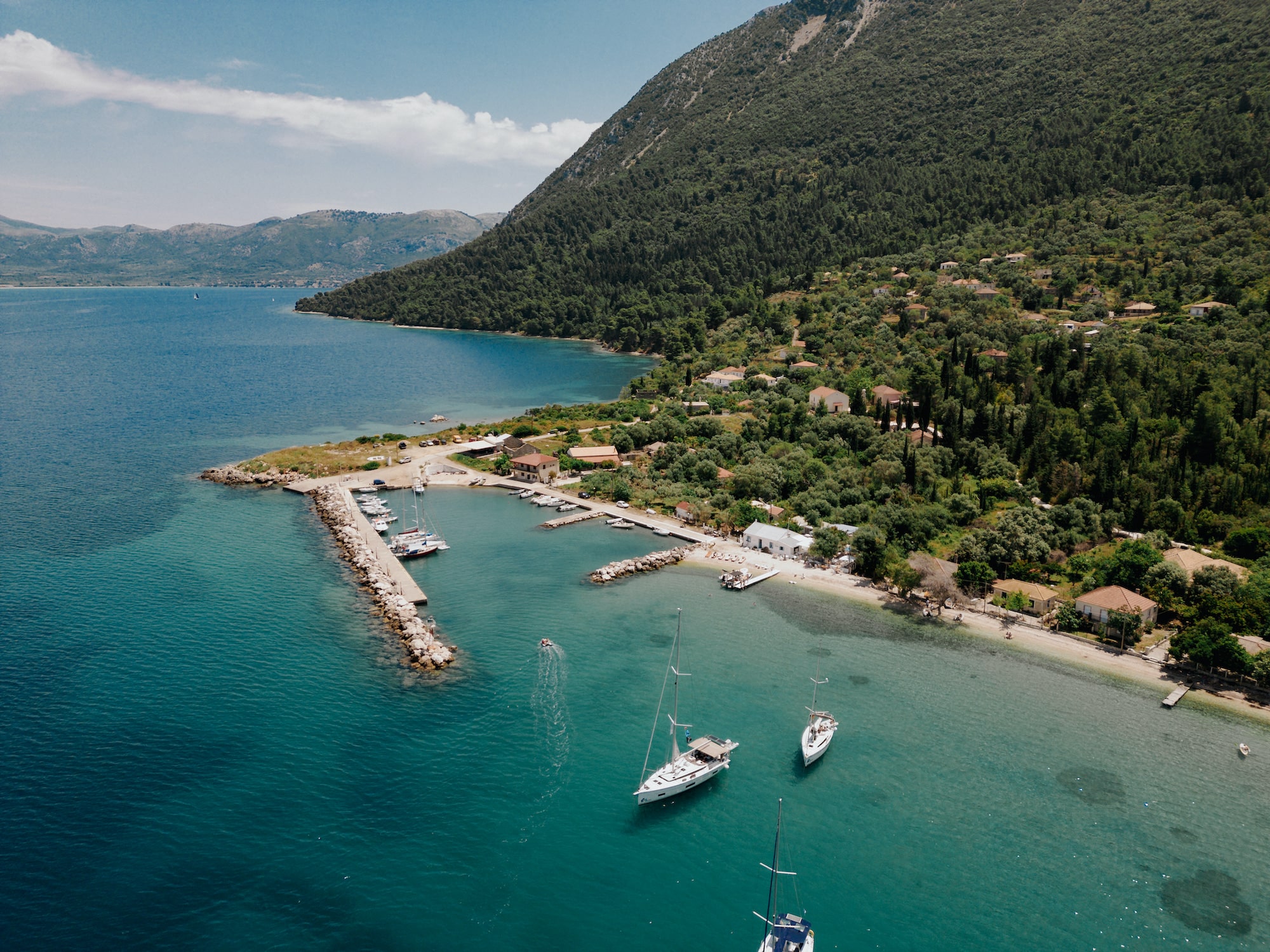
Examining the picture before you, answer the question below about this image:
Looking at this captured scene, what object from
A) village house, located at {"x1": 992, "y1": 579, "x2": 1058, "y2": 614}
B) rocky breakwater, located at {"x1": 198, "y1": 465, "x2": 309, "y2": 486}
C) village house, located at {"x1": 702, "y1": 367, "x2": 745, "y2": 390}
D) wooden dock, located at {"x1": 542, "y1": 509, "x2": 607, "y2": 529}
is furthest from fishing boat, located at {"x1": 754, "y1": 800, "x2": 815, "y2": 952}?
village house, located at {"x1": 702, "y1": 367, "x2": 745, "y2": 390}

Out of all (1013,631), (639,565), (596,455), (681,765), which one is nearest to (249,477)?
(596,455)

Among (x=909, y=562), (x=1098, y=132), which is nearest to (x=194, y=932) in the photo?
(x=909, y=562)

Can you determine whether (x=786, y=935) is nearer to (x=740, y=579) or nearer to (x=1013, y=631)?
(x=1013, y=631)

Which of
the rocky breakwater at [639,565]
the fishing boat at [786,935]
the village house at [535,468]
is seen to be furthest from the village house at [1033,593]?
the village house at [535,468]

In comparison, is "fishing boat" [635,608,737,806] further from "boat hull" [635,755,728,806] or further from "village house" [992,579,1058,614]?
"village house" [992,579,1058,614]

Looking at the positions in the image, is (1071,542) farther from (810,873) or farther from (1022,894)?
(810,873)

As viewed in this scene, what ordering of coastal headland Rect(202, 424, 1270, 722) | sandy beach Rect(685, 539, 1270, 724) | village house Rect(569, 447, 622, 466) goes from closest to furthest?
sandy beach Rect(685, 539, 1270, 724) → coastal headland Rect(202, 424, 1270, 722) → village house Rect(569, 447, 622, 466)

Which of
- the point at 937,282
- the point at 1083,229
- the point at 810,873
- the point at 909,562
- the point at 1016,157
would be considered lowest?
the point at 810,873
